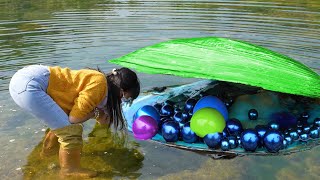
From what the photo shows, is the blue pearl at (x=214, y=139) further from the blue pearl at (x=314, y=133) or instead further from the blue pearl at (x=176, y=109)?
the blue pearl at (x=314, y=133)

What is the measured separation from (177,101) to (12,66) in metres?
3.13

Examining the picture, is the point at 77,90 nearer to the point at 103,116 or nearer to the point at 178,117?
the point at 103,116

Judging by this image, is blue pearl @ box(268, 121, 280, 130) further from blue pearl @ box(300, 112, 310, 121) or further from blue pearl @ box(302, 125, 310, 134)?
blue pearl @ box(300, 112, 310, 121)

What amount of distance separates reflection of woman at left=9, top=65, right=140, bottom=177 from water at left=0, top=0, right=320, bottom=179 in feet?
1.30

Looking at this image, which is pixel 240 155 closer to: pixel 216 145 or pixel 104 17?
pixel 216 145

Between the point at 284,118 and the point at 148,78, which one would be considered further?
the point at 148,78

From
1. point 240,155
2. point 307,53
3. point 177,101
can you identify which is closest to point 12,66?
point 177,101

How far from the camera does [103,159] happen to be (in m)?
4.23

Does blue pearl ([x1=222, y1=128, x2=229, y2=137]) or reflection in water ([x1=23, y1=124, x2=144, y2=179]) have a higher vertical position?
blue pearl ([x1=222, y1=128, x2=229, y2=137])

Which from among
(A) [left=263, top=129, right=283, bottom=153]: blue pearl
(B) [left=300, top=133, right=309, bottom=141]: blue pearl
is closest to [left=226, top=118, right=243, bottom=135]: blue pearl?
(A) [left=263, top=129, right=283, bottom=153]: blue pearl

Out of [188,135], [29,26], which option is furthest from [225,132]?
[29,26]

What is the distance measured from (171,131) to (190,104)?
515 millimetres

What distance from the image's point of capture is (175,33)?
8.53 meters

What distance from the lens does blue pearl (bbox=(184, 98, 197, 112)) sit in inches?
179
